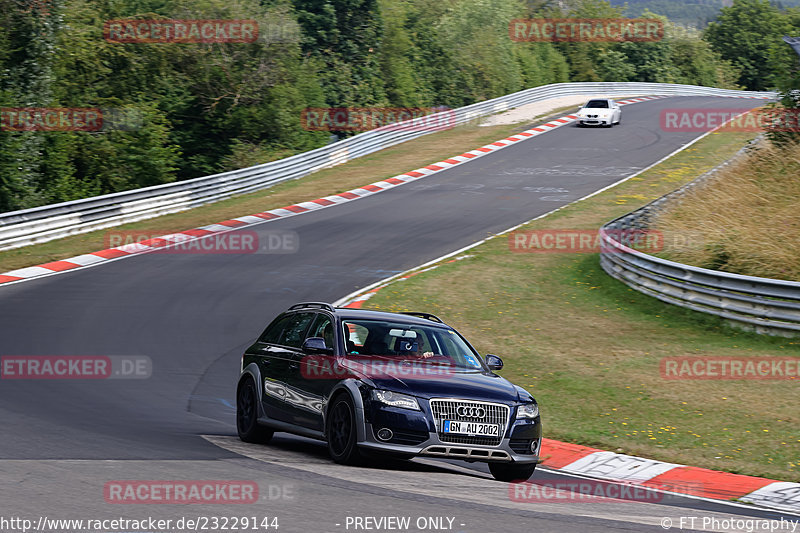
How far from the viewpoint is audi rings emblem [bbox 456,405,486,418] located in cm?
951

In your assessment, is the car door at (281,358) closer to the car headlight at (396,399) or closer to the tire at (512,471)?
the car headlight at (396,399)

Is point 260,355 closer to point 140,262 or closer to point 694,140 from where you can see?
point 140,262

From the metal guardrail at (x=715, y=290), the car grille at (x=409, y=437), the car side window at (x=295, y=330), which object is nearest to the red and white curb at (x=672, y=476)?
the car grille at (x=409, y=437)

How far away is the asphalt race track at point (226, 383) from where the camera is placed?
25.2 feet

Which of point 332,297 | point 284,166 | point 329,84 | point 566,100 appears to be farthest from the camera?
point 566,100

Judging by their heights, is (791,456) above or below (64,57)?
below

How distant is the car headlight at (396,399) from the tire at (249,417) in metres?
2.17

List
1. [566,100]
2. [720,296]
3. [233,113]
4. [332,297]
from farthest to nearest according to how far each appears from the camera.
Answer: [566,100], [233,113], [332,297], [720,296]

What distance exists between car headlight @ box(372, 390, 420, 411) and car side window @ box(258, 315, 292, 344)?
2.50m

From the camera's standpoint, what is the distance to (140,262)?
24344 mm

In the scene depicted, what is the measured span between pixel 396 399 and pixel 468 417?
713 mm

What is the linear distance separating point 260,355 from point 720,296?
10.2m

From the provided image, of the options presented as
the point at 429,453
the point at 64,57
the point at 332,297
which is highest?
the point at 64,57

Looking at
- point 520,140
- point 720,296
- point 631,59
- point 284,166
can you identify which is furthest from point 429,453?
point 631,59
